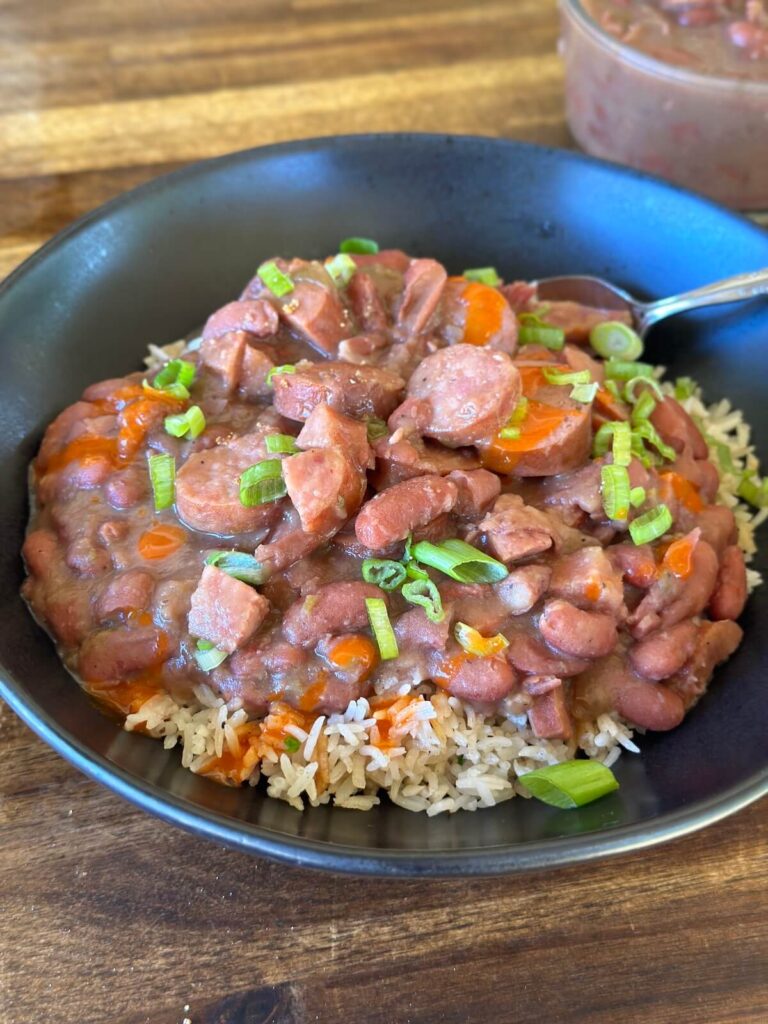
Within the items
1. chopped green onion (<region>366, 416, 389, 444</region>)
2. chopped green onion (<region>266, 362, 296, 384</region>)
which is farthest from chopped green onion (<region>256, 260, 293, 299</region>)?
chopped green onion (<region>366, 416, 389, 444</region>)

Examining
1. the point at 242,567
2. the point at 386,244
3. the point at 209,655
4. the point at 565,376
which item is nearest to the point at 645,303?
the point at 565,376

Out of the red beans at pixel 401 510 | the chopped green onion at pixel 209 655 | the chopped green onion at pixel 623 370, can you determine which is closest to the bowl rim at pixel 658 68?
the chopped green onion at pixel 623 370

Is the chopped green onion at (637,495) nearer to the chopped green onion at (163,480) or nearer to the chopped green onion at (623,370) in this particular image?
the chopped green onion at (623,370)

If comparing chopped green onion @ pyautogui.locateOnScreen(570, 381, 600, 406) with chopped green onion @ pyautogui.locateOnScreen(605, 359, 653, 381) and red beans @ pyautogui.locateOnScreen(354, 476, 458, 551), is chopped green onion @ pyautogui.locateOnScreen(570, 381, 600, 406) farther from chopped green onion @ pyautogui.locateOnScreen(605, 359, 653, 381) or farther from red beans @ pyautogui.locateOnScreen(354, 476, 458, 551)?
red beans @ pyautogui.locateOnScreen(354, 476, 458, 551)

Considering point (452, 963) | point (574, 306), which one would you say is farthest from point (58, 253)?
point (452, 963)

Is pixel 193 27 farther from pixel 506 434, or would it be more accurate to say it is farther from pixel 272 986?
pixel 272 986

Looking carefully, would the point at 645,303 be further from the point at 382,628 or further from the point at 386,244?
the point at 382,628
